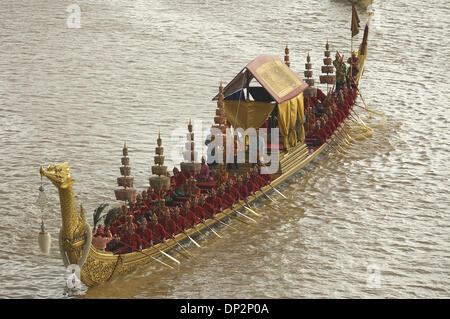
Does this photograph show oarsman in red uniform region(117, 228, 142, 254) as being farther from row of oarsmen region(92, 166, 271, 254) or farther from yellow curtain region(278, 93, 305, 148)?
yellow curtain region(278, 93, 305, 148)

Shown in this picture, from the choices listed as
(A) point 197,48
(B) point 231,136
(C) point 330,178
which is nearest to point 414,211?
(C) point 330,178

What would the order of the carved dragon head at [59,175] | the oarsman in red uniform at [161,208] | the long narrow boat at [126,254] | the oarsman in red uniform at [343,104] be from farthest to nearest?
the oarsman in red uniform at [343,104]
the oarsman in red uniform at [161,208]
the long narrow boat at [126,254]
the carved dragon head at [59,175]

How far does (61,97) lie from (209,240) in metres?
14.9

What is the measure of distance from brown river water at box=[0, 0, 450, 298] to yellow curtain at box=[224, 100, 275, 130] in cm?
252

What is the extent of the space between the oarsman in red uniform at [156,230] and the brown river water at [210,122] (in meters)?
0.81

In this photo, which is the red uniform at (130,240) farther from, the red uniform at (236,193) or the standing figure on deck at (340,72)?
the standing figure on deck at (340,72)

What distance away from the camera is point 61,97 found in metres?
38.3

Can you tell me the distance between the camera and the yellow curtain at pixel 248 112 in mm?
27469

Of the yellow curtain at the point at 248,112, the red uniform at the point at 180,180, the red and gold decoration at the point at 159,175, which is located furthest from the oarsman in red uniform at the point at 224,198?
the yellow curtain at the point at 248,112

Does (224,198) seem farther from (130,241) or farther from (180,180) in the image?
(130,241)

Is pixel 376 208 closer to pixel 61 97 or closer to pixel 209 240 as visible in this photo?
pixel 209 240

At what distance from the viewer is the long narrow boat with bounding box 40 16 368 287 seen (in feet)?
68.9

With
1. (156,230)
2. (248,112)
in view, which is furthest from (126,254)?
(248,112)

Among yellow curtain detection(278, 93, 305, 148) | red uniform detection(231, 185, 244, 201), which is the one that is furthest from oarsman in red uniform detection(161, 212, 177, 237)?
yellow curtain detection(278, 93, 305, 148)
